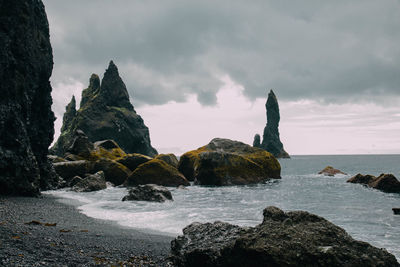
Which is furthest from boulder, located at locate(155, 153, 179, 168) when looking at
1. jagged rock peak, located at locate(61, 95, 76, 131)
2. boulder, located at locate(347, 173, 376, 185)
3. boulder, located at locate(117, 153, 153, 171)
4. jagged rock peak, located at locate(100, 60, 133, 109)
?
jagged rock peak, located at locate(61, 95, 76, 131)

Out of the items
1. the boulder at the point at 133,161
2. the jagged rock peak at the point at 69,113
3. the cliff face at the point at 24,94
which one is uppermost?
the jagged rock peak at the point at 69,113

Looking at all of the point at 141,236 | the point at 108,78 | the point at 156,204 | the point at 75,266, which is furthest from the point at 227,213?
the point at 108,78

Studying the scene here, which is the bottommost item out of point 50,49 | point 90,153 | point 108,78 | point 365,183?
point 365,183

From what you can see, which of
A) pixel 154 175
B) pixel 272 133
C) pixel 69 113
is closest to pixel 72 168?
pixel 154 175

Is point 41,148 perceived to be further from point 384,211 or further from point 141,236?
point 384,211

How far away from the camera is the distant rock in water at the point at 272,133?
187 metres

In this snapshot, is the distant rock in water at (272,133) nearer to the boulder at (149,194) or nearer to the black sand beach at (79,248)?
the boulder at (149,194)

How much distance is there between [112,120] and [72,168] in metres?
63.5

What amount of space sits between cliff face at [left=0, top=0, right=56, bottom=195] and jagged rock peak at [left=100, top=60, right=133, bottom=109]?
280 ft

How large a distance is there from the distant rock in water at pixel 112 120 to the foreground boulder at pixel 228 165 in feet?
192

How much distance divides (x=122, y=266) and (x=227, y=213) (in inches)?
434

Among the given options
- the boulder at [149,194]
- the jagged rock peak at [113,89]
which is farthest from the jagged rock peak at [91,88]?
the boulder at [149,194]

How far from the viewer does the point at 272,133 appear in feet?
619

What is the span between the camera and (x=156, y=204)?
2011 cm
